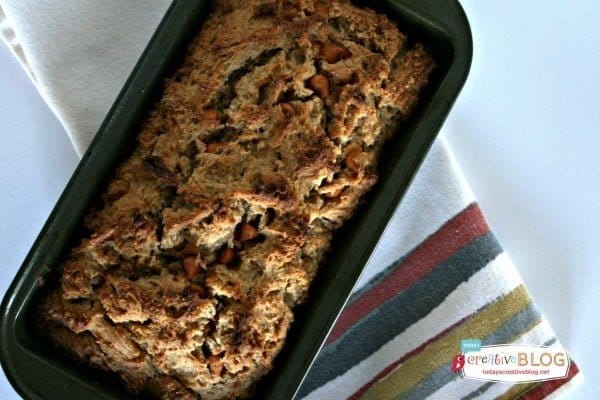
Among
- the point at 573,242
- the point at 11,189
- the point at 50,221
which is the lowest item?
the point at 573,242

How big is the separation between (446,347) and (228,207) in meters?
0.70

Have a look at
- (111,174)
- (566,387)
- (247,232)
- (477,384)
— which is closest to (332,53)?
(247,232)

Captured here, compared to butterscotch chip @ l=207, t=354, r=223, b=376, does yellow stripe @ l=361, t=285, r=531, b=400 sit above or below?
below

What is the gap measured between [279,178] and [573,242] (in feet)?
2.82

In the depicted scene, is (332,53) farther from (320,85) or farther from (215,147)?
(215,147)

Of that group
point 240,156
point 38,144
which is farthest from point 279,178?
point 38,144

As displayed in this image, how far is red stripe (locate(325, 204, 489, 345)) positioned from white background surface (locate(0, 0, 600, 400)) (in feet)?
0.33

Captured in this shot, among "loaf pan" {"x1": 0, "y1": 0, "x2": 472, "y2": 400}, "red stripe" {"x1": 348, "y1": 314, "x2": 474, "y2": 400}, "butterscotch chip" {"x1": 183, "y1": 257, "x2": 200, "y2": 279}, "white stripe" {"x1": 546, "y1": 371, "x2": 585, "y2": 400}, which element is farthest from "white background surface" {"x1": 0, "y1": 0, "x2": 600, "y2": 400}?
"butterscotch chip" {"x1": 183, "y1": 257, "x2": 200, "y2": 279}

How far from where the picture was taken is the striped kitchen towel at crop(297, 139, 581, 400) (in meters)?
1.79

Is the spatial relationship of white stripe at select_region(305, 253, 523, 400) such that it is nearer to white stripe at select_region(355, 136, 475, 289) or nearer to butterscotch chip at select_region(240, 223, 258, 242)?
white stripe at select_region(355, 136, 475, 289)

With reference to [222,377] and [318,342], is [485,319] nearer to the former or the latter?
[318,342]

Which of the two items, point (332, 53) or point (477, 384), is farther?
point (477, 384)

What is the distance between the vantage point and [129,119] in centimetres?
145

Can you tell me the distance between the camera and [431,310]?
1810mm
